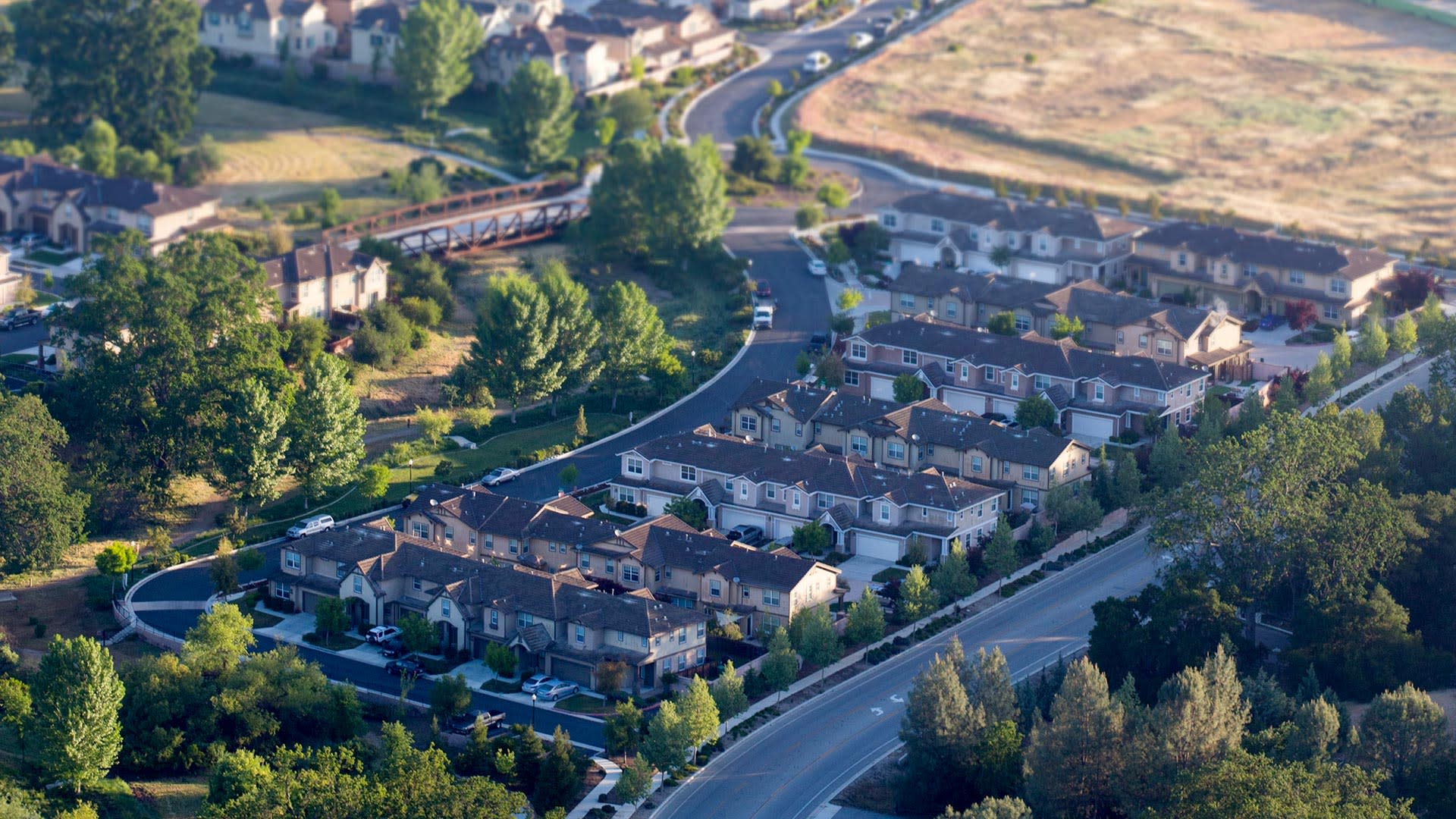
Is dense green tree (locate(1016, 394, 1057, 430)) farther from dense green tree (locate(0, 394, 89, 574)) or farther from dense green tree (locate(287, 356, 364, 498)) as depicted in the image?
dense green tree (locate(0, 394, 89, 574))

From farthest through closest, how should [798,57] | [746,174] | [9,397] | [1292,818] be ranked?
[798,57]
[746,174]
[9,397]
[1292,818]

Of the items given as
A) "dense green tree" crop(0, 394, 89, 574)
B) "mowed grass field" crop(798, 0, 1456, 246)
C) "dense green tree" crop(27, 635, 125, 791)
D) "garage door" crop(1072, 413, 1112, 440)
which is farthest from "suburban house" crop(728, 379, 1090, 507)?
"mowed grass field" crop(798, 0, 1456, 246)

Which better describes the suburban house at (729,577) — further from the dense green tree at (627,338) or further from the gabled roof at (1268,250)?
the gabled roof at (1268,250)

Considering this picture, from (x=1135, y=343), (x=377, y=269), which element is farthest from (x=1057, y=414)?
(x=377, y=269)

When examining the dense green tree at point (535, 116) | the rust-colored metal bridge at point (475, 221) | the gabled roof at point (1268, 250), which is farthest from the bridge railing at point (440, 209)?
the gabled roof at point (1268, 250)

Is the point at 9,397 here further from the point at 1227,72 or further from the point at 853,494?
the point at 1227,72

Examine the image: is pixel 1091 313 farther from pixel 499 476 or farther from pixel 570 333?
pixel 499 476
